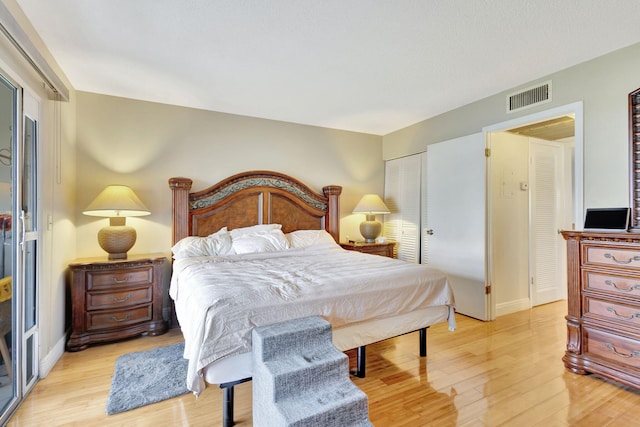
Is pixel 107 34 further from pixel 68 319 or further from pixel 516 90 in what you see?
pixel 516 90

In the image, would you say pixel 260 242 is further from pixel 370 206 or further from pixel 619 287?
pixel 619 287

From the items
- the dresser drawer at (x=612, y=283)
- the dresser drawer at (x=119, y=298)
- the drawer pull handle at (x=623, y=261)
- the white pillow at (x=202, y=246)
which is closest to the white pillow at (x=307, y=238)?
the white pillow at (x=202, y=246)

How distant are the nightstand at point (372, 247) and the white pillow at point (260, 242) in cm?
105

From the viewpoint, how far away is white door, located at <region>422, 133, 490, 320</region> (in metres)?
3.37

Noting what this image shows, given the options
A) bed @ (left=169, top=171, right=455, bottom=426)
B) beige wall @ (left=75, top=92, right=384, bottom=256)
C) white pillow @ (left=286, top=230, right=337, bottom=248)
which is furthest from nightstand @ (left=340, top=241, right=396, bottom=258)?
beige wall @ (left=75, top=92, right=384, bottom=256)

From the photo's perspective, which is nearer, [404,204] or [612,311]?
[612,311]

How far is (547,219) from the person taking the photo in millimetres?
3982

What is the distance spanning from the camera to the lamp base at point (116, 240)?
291 cm

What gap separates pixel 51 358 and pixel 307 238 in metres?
2.55

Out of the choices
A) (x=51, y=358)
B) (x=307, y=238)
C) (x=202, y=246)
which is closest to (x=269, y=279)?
(x=202, y=246)

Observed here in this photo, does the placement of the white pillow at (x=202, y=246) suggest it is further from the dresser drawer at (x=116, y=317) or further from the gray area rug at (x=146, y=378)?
the gray area rug at (x=146, y=378)

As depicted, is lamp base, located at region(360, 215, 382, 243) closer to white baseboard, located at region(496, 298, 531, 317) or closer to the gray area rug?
white baseboard, located at region(496, 298, 531, 317)

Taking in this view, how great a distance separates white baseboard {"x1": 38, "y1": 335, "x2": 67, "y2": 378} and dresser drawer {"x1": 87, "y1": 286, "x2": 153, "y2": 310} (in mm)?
333

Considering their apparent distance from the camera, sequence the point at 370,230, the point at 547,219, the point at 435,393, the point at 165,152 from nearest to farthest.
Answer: the point at 435,393 → the point at 165,152 → the point at 547,219 → the point at 370,230
